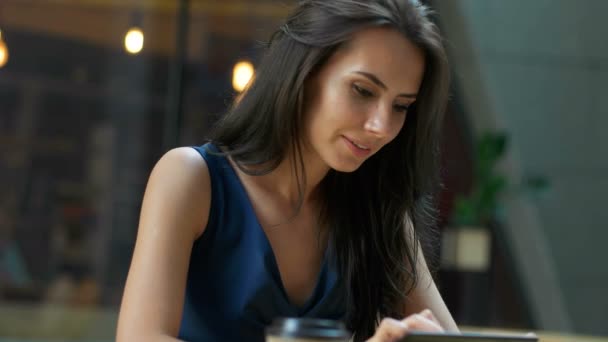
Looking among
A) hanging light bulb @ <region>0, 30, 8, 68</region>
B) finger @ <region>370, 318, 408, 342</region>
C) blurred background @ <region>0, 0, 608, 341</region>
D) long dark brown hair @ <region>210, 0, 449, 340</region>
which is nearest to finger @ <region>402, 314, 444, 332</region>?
finger @ <region>370, 318, 408, 342</region>

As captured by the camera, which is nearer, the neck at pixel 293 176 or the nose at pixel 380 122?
the nose at pixel 380 122

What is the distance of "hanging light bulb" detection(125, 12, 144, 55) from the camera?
19.2ft

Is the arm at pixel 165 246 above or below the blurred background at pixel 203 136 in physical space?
below

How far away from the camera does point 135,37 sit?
5.99 m

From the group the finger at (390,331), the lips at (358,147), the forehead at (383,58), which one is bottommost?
the finger at (390,331)

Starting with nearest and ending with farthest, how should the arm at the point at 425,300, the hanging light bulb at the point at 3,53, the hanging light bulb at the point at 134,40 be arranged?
the arm at the point at 425,300, the hanging light bulb at the point at 3,53, the hanging light bulb at the point at 134,40

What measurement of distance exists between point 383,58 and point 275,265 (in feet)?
1.48

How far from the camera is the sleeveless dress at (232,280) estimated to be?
6.06 ft

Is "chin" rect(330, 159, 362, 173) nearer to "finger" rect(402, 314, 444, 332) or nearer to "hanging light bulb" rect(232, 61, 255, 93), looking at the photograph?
"finger" rect(402, 314, 444, 332)

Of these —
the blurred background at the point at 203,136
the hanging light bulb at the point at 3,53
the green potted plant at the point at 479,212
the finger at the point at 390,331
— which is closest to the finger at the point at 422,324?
the finger at the point at 390,331

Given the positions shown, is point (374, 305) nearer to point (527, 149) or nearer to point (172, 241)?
point (172, 241)

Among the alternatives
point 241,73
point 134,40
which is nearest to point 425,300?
point 241,73

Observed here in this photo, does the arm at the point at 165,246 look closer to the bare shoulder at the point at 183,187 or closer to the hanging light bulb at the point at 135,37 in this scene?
the bare shoulder at the point at 183,187

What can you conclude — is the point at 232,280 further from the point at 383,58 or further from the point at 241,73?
the point at 241,73
